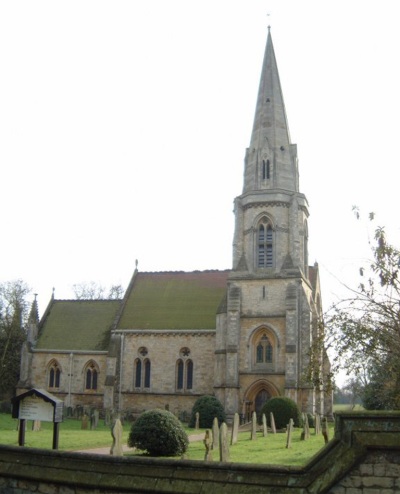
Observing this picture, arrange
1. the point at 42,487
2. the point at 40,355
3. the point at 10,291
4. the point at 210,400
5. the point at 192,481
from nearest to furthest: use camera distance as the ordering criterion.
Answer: the point at 192,481
the point at 42,487
the point at 210,400
the point at 40,355
the point at 10,291

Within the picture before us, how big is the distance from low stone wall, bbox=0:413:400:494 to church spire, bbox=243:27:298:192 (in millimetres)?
32038

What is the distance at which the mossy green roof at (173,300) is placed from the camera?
1603 inches

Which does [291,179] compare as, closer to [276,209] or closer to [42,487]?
[276,209]

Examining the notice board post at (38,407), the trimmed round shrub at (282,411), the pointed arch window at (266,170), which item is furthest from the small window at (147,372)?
the notice board post at (38,407)

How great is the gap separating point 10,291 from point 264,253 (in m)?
32.7

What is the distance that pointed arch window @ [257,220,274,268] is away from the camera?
124 ft

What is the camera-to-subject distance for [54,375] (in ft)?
142

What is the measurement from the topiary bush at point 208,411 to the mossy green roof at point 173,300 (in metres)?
7.05

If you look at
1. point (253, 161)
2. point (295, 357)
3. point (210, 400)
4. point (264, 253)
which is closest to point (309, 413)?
point (295, 357)

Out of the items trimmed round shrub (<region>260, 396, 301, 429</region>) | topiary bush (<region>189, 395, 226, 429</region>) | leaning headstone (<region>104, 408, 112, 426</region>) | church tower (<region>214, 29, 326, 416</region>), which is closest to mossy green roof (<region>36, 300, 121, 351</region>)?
leaning headstone (<region>104, 408, 112, 426</region>)

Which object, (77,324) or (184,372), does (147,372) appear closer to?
(184,372)

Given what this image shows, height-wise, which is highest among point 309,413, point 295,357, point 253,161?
point 253,161

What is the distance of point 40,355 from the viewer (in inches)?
1711

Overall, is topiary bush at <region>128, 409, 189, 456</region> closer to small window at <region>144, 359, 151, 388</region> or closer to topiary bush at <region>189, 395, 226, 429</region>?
topiary bush at <region>189, 395, 226, 429</region>
